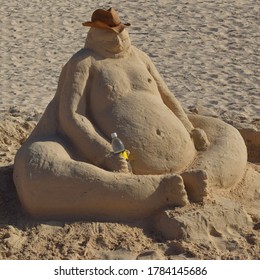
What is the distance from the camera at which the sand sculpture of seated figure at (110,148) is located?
570 centimetres

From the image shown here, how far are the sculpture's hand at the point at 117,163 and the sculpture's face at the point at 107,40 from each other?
856 mm

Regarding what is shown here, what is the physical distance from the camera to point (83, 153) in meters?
6.00

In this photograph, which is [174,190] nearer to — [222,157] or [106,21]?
[222,157]

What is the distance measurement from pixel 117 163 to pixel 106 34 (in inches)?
38.9

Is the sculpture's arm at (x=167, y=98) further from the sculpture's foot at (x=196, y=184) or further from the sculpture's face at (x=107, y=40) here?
the sculpture's foot at (x=196, y=184)

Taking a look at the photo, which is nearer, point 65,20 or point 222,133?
point 222,133

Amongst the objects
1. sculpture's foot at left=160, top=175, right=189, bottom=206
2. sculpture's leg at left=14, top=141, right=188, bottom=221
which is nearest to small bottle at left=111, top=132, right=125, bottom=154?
sculpture's leg at left=14, top=141, right=188, bottom=221

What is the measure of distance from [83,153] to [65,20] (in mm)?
7818

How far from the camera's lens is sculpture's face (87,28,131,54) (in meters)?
6.14

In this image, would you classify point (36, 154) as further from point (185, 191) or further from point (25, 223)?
point (185, 191)

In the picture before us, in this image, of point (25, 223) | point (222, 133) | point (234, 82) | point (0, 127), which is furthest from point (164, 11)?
point (25, 223)

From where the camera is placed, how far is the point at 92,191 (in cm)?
569

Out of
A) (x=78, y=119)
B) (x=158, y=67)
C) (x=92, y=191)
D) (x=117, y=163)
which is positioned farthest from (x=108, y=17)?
(x=158, y=67)

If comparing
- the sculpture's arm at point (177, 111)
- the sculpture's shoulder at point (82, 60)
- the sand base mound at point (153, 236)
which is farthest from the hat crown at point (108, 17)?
the sand base mound at point (153, 236)
